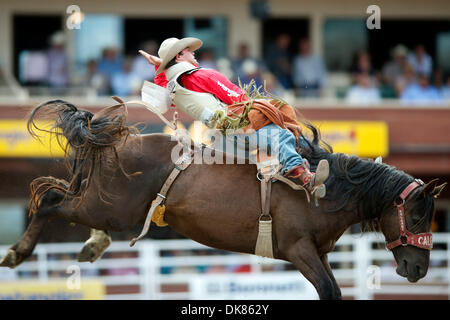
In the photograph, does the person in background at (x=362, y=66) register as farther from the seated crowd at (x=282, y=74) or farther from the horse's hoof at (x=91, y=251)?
the horse's hoof at (x=91, y=251)

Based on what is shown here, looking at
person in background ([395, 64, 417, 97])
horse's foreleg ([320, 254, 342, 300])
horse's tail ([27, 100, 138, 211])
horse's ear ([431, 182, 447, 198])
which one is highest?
person in background ([395, 64, 417, 97])

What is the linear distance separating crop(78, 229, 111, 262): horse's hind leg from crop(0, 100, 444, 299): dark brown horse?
30cm

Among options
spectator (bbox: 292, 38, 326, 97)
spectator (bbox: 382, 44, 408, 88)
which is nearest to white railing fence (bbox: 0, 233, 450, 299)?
spectator (bbox: 292, 38, 326, 97)

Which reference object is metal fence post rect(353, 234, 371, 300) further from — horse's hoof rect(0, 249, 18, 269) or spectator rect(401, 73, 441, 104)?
horse's hoof rect(0, 249, 18, 269)

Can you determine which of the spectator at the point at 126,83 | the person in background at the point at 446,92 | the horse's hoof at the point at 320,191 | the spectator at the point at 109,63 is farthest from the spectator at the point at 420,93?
the horse's hoof at the point at 320,191

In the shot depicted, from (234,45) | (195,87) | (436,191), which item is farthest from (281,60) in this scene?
(436,191)

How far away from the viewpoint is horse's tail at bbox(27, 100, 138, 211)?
5168 millimetres

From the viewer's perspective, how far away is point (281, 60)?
13.5m

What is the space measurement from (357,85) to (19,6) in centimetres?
714

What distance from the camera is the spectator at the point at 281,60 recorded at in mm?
13250

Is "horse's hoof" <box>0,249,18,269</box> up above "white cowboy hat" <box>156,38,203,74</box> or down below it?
below

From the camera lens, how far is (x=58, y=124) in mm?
5289

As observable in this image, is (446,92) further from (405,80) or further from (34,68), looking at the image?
(34,68)
